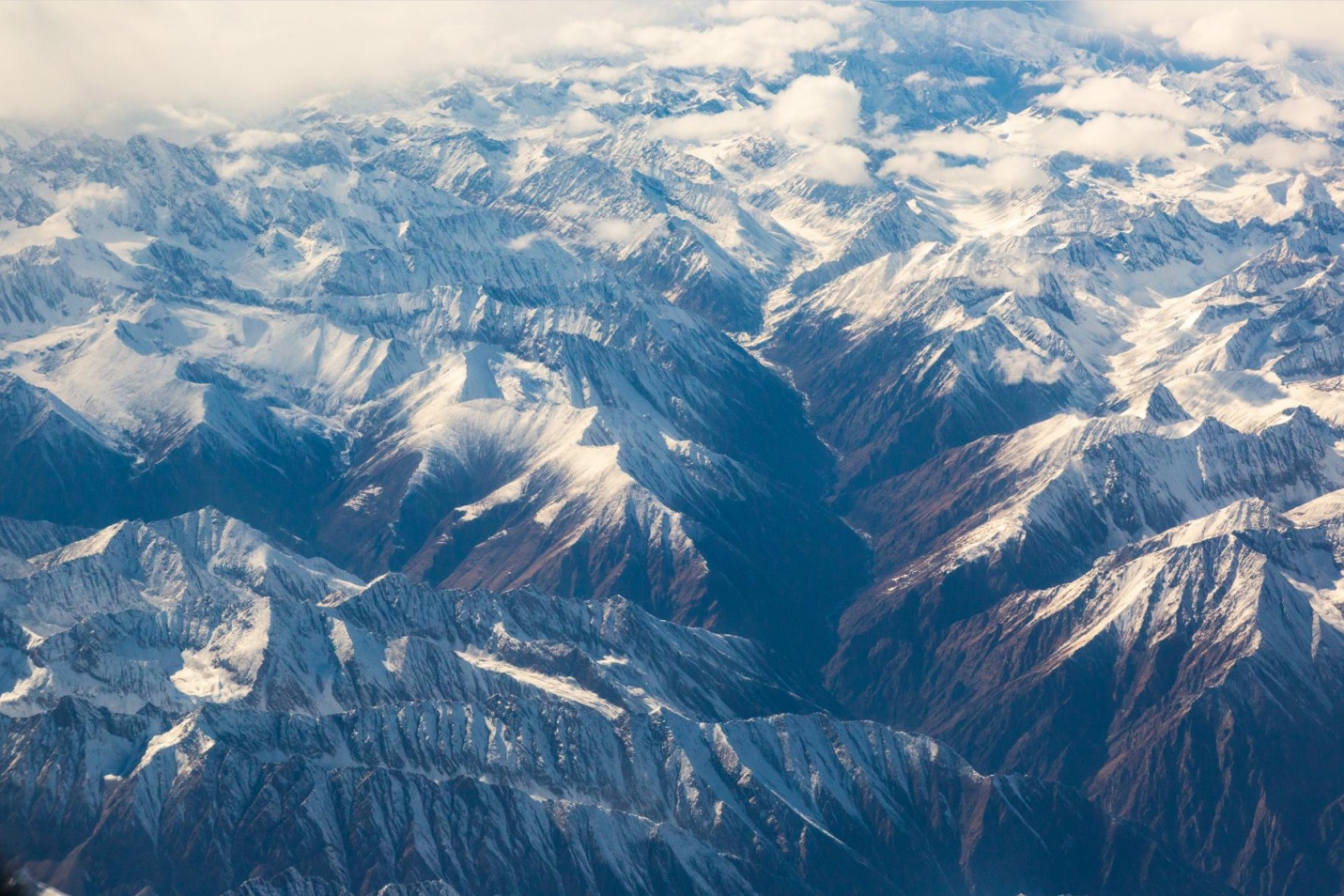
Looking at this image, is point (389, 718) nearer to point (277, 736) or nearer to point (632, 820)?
point (277, 736)

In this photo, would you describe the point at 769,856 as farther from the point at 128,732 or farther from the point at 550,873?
the point at 128,732

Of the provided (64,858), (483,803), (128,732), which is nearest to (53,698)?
(128,732)

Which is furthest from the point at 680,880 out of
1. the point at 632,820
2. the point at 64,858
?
the point at 64,858

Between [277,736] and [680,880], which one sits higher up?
[277,736]

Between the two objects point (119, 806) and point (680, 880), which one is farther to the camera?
point (680, 880)

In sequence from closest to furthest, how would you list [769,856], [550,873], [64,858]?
[64,858] < [550,873] < [769,856]

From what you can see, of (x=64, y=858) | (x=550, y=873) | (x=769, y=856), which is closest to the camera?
(x=64, y=858)

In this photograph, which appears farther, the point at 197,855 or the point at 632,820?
the point at 632,820

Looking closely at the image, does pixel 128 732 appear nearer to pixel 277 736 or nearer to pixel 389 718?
pixel 277 736

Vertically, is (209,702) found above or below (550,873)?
above
